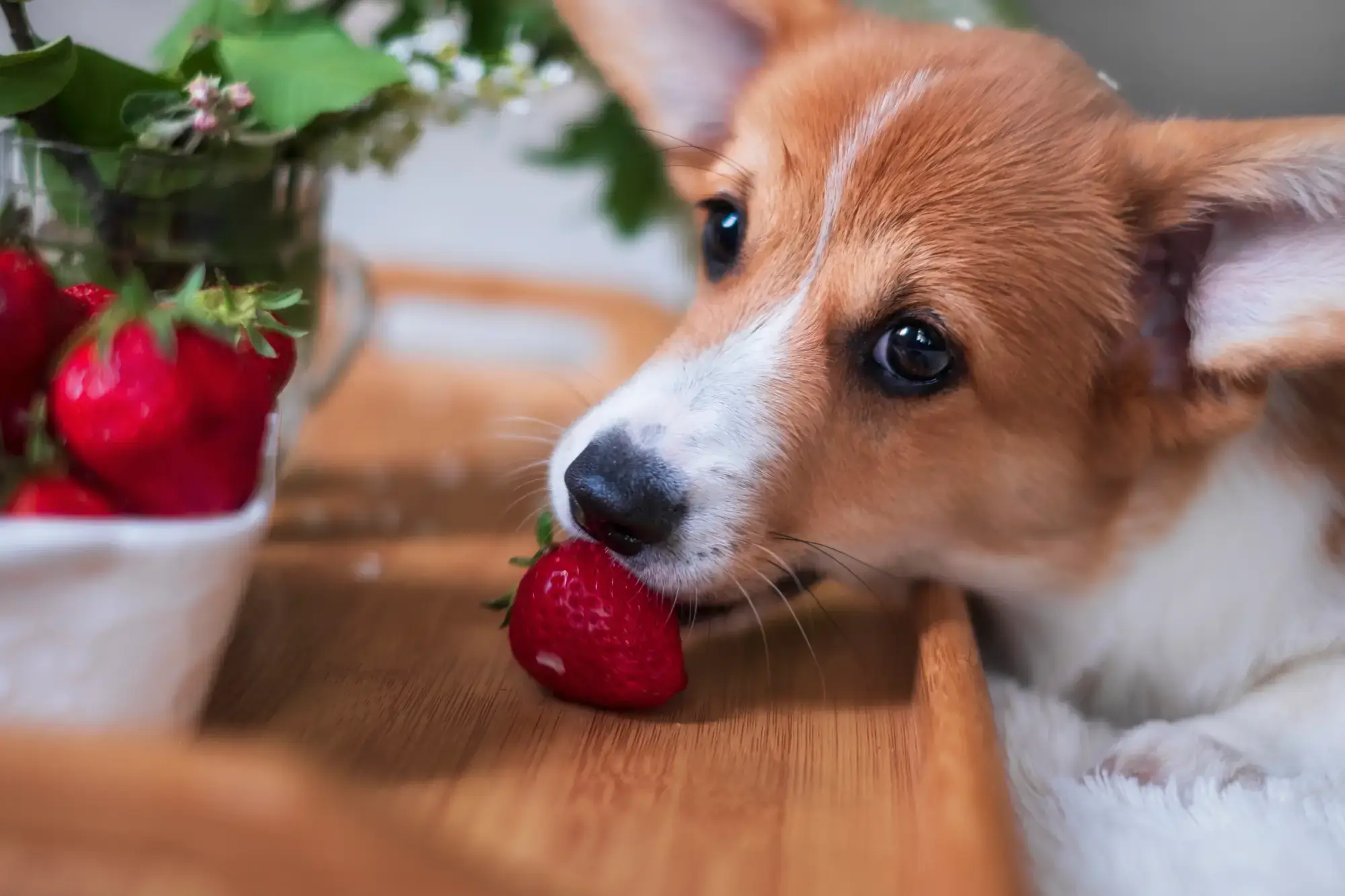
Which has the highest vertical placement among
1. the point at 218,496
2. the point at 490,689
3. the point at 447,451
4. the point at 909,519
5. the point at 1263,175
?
the point at 1263,175

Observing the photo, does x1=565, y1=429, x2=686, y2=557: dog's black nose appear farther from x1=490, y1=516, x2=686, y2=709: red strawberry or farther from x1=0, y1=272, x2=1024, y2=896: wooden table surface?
x1=0, y1=272, x2=1024, y2=896: wooden table surface

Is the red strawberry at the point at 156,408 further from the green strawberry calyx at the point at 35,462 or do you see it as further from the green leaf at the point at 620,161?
the green leaf at the point at 620,161

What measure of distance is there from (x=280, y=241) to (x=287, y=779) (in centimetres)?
79

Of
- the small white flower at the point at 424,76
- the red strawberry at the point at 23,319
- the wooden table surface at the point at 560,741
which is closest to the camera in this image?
the wooden table surface at the point at 560,741

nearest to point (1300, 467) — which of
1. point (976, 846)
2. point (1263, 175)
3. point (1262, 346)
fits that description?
point (1262, 346)

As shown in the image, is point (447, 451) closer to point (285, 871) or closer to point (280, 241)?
point (280, 241)

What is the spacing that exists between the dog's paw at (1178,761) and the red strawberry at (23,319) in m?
0.87

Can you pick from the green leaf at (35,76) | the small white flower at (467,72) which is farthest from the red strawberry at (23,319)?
the small white flower at (467,72)

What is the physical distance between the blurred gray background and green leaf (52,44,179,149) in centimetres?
55

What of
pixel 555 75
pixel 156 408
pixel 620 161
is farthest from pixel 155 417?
pixel 620 161

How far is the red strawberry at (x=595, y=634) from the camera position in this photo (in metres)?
0.82

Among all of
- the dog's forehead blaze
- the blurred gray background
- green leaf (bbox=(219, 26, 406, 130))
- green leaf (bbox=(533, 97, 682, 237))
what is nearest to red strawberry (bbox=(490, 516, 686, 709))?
the dog's forehead blaze

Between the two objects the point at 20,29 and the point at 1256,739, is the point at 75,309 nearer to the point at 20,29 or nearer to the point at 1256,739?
the point at 20,29

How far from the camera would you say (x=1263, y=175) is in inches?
35.6
